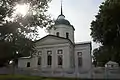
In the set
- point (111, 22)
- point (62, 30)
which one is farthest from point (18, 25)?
point (62, 30)

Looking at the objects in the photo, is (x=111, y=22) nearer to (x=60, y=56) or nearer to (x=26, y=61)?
(x=60, y=56)

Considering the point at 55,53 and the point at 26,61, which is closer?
the point at 55,53

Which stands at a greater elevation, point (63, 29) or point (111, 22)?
point (63, 29)

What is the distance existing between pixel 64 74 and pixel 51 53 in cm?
883

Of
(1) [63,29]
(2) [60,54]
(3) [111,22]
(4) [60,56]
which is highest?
(1) [63,29]

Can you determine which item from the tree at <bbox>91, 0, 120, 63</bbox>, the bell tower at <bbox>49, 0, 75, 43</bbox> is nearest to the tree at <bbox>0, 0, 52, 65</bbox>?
the tree at <bbox>91, 0, 120, 63</bbox>

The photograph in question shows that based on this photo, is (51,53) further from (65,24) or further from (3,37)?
(3,37)

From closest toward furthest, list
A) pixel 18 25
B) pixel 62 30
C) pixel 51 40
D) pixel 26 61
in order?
1. pixel 18 25
2. pixel 51 40
3. pixel 26 61
4. pixel 62 30

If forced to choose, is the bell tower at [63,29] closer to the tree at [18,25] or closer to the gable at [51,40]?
the gable at [51,40]

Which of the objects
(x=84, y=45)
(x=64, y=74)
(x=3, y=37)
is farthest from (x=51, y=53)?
(x=3, y=37)

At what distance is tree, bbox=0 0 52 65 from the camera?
21891mm

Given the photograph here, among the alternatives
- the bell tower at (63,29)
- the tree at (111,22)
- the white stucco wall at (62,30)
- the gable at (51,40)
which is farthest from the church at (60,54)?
the tree at (111,22)

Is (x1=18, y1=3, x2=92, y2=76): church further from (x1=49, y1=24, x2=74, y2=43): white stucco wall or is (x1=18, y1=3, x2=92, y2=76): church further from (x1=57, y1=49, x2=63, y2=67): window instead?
(x1=49, y1=24, x2=74, y2=43): white stucco wall

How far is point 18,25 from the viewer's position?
22172 millimetres
